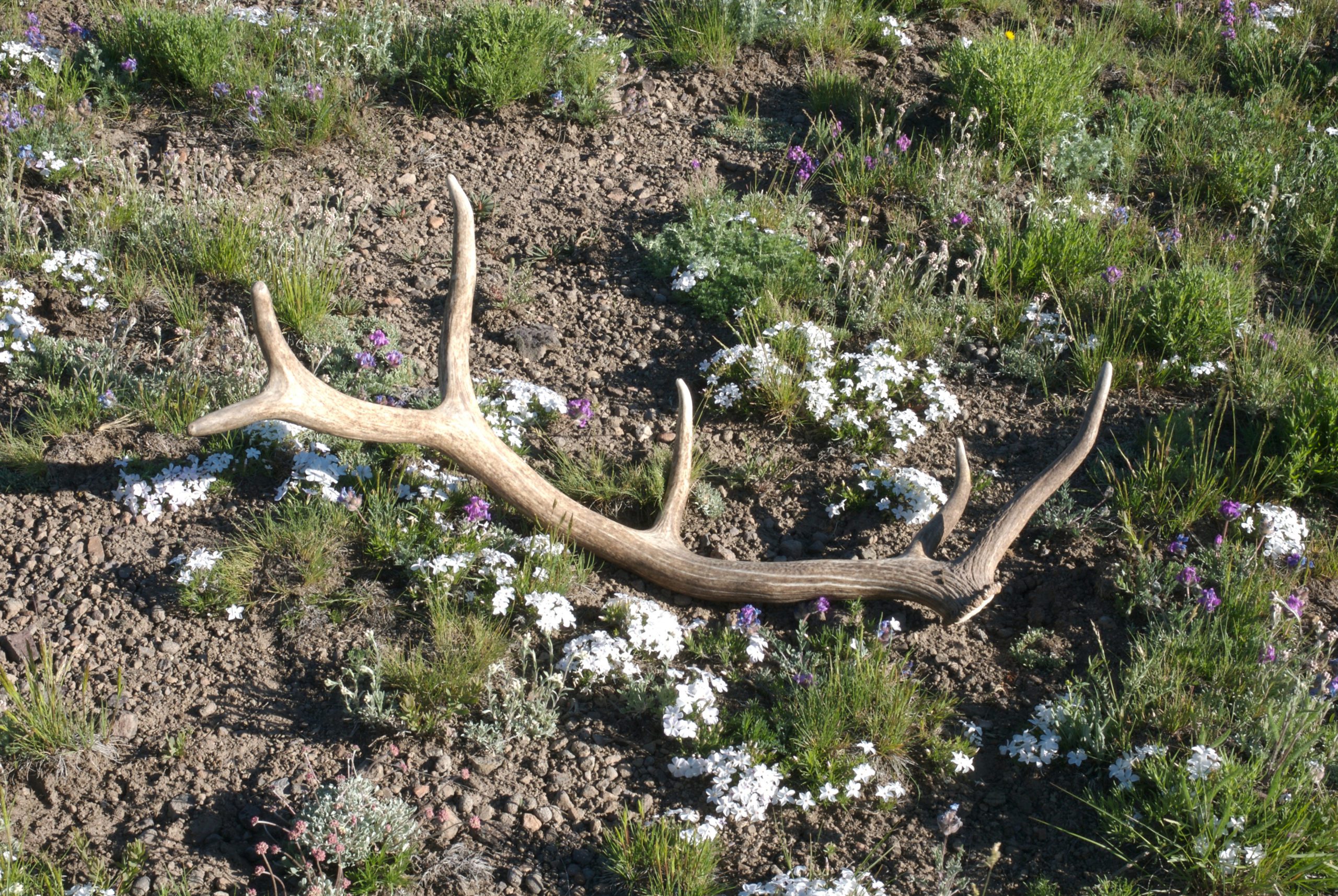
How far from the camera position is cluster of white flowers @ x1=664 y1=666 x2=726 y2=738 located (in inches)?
155

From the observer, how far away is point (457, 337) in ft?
15.1

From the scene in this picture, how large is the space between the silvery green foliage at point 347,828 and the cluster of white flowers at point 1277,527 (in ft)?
11.9

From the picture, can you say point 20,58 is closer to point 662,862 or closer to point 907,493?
point 907,493

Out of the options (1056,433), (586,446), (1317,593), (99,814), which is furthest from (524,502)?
(1317,593)

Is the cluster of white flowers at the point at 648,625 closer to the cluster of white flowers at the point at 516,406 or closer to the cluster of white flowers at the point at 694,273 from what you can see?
the cluster of white flowers at the point at 516,406

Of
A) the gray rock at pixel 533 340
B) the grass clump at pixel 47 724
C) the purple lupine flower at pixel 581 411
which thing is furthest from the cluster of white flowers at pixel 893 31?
the grass clump at pixel 47 724

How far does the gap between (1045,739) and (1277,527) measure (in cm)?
158

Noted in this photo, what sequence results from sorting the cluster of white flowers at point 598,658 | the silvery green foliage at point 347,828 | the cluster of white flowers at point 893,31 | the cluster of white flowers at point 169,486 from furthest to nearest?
the cluster of white flowers at point 893,31 < the cluster of white flowers at point 169,486 < the cluster of white flowers at point 598,658 < the silvery green foliage at point 347,828

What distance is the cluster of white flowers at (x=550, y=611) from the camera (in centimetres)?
422

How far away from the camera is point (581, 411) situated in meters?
5.29

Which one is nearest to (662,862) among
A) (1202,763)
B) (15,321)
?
(1202,763)

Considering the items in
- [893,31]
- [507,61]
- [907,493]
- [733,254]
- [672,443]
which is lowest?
[672,443]

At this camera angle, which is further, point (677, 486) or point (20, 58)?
point (20, 58)

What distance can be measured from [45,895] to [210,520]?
171 cm
